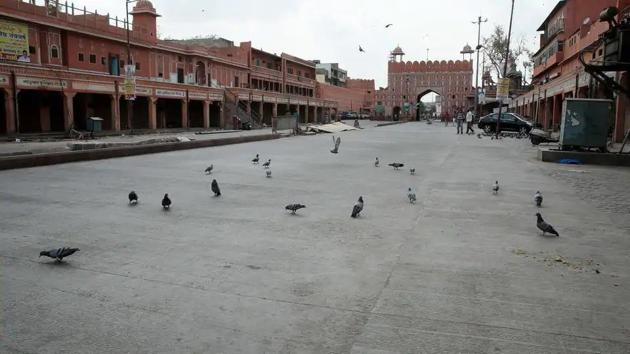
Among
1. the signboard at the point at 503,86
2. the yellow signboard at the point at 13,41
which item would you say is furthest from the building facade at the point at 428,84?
the yellow signboard at the point at 13,41

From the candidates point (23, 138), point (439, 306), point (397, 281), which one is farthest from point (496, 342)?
point (23, 138)

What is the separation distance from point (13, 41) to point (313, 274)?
31025 mm

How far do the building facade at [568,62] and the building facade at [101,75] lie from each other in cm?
2369

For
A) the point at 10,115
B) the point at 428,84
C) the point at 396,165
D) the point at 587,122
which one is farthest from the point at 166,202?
the point at 428,84

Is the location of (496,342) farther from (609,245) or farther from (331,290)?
(609,245)

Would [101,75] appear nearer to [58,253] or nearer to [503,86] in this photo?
[503,86]

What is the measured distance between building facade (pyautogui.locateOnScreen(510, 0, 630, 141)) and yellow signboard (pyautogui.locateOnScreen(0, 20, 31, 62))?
30.1m

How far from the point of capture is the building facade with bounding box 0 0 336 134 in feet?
94.1

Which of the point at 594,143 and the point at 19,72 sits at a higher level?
the point at 19,72

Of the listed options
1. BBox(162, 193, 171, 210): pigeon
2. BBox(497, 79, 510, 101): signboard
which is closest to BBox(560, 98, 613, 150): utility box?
BBox(162, 193, 171, 210): pigeon

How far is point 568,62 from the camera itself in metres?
38.3

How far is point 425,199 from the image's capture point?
29.4 ft

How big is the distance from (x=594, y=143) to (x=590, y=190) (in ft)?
21.7

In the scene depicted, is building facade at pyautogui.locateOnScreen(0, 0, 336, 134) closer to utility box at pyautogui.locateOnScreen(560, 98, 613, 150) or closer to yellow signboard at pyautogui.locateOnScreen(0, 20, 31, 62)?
yellow signboard at pyautogui.locateOnScreen(0, 20, 31, 62)
